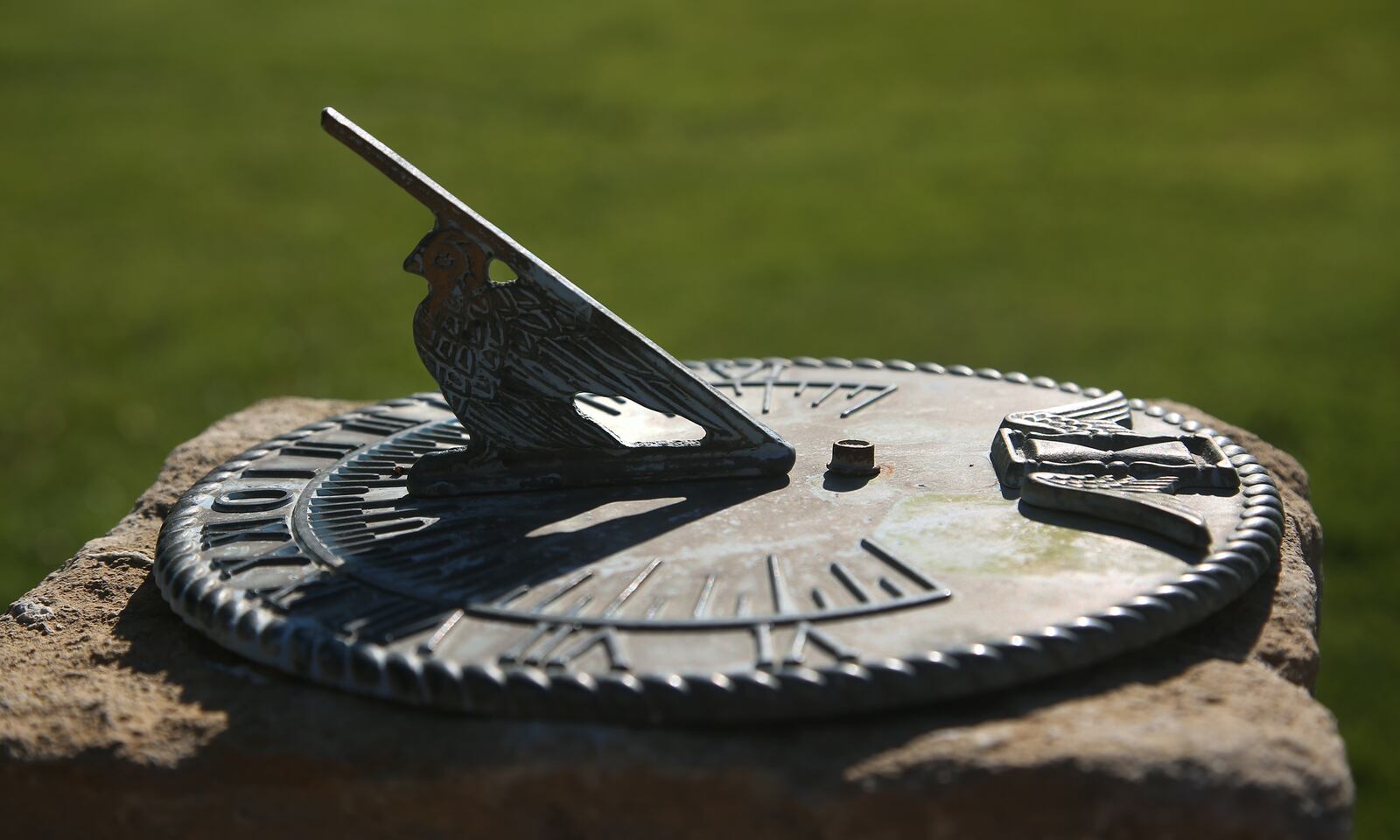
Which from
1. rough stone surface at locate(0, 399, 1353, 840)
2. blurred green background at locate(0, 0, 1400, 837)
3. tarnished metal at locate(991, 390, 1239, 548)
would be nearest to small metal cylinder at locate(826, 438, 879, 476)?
tarnished metal at locate(991, 390, 1239, 548)

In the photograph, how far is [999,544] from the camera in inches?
107

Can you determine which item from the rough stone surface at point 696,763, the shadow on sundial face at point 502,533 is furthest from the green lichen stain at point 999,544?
the shadow on sundial face at point 502,533

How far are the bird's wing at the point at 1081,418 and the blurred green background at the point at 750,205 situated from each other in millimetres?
1722

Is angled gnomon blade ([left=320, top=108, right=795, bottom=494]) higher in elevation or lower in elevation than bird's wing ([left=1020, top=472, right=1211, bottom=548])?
higher

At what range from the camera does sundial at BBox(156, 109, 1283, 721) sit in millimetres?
2293

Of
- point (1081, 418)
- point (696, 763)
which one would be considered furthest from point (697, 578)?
point (1081, 418)

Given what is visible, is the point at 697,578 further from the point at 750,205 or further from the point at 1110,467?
the point at 750,205

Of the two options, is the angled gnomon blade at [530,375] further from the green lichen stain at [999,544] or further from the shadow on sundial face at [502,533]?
the green lichen stain at [999,544]

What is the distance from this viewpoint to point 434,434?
141 inches

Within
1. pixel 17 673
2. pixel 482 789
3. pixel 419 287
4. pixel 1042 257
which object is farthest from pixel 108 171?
pixel 482 789

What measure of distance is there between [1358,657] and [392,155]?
3.79 meters

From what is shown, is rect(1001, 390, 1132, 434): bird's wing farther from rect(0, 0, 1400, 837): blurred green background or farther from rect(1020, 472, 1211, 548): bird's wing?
rect(0, 0, 1400, 837): blurred green background

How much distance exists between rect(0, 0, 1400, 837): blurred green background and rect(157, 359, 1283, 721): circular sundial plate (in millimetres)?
2205

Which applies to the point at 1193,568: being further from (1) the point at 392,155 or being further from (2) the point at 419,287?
(2) the point at 419,287
